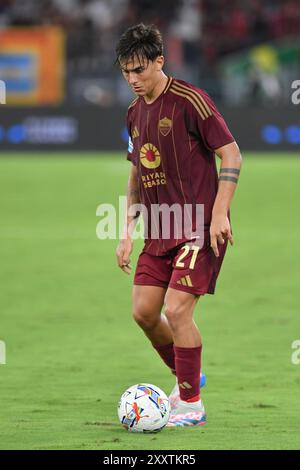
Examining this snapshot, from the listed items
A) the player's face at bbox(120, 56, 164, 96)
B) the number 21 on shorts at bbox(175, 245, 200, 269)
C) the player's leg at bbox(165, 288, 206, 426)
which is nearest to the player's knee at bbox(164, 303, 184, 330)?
the player's leg at bbox(165, 288, 206, 426)

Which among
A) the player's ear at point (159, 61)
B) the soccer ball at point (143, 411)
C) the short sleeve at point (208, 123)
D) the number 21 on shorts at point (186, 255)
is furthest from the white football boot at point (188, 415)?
the player's ear at point (159, 61)

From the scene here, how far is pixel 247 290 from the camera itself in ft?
39.7

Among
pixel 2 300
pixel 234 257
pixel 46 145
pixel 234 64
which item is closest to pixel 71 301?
pixel 2 300

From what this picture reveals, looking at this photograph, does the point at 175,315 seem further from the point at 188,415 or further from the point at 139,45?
the point at 139,45

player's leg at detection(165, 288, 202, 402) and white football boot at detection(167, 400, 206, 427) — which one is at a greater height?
player's leg at detection(165, 288, 202, 402)

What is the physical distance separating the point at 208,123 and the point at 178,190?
42 centimetres

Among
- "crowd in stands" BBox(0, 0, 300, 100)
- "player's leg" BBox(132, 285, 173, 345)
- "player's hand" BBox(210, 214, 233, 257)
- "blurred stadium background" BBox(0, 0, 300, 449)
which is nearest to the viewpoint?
"player's hand" BBox(210, 214, 233, 257)

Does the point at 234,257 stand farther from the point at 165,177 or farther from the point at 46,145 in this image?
the point at 46,145

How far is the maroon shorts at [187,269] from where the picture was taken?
6699 millimetres

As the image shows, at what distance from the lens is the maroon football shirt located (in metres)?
6.69

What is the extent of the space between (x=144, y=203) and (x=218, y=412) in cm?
129

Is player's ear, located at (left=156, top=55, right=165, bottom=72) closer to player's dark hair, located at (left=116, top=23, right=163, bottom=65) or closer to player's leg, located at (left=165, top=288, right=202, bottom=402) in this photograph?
player's dark hair, located at (left=116, top=23, right=163, bottom=65)

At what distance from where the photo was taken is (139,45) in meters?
6.60

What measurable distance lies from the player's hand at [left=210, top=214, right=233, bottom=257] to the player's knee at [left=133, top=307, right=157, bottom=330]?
2.15 feet
